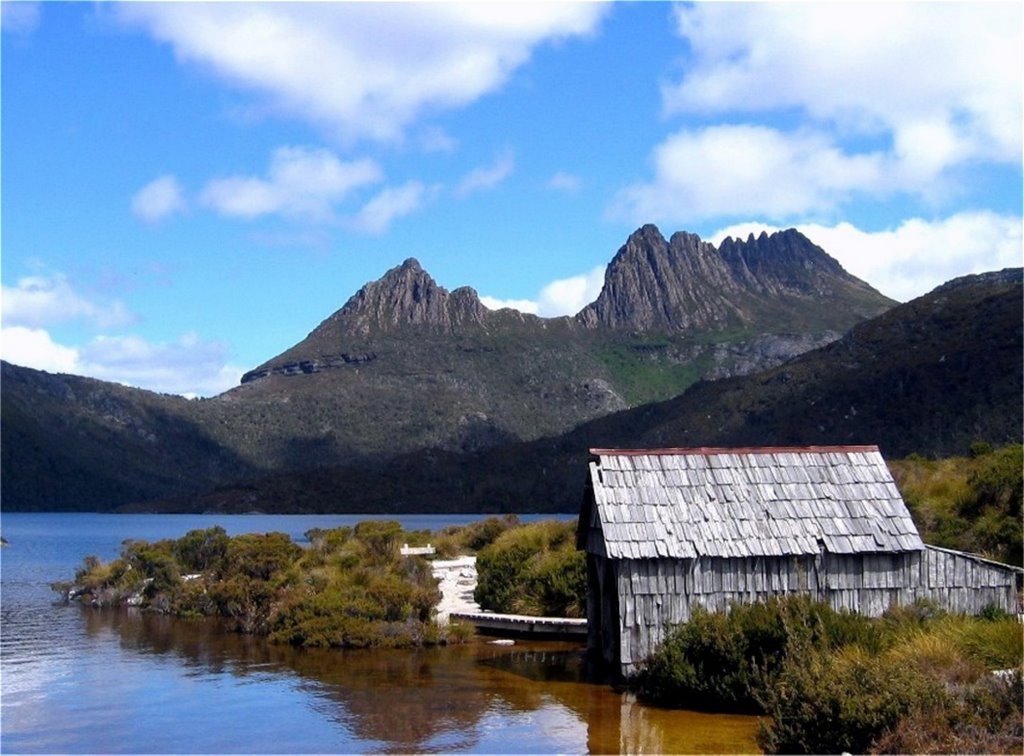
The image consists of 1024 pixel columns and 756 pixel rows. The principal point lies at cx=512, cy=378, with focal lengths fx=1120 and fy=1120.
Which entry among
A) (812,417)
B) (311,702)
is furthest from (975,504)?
(812,417)

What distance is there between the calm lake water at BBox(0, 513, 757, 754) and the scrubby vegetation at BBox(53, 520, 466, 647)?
0.77 m

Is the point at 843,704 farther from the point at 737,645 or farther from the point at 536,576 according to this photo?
the point at 536,576

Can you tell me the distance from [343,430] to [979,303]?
10515 centimetres

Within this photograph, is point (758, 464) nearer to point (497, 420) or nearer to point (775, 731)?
point (775, 731)

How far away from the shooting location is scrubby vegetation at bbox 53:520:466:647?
24.1 metres

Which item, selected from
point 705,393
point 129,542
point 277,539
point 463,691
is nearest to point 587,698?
point 463,691

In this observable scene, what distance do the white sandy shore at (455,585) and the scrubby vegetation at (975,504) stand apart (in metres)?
11.2

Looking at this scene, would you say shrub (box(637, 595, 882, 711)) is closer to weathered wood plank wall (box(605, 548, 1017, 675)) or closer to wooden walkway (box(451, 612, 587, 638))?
weathered wood plank wall (box(605, 548, 1017, 675))

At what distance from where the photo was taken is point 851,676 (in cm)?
1108

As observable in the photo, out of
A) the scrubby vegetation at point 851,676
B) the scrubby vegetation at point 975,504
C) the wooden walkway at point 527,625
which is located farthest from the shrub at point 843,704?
the scrubby vegetation at point 975,504

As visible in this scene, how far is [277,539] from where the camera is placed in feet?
108

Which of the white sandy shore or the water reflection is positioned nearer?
the water reflection

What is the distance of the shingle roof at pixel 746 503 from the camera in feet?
55.8

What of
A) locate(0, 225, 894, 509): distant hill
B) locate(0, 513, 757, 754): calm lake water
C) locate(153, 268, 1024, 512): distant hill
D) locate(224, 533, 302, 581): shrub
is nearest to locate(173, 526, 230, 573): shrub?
locate(224, 533, 302, 581): shrub
